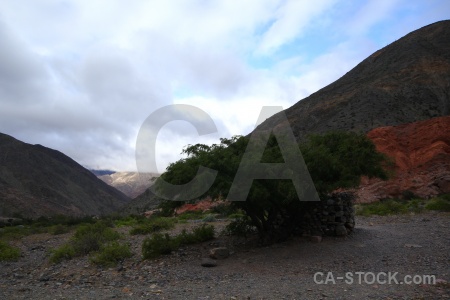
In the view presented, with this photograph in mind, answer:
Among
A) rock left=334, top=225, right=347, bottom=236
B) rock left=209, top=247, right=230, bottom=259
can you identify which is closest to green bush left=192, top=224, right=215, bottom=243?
rock left=209, top=247, right=230, bottom=259

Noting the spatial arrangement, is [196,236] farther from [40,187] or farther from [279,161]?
[40,187]

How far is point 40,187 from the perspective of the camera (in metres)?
65.1

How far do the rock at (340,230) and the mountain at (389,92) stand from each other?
92.4ft

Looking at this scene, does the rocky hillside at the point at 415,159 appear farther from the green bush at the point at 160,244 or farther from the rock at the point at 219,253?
the rock at the point at 219,253

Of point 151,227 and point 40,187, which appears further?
point 40,187

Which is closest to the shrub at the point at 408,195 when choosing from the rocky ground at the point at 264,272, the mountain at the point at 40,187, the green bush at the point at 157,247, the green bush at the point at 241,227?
the rocky ground at the point at 264,272

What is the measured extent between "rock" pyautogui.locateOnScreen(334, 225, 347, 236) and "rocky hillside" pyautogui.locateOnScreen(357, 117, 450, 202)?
51.2 feet

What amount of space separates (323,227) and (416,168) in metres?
23.5

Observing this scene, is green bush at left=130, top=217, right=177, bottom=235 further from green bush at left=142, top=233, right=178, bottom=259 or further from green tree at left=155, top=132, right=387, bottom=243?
green tree at left=155, top=132, right=387, bottom=243

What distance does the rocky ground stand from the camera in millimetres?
7605

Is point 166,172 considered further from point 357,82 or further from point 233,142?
point 357,82

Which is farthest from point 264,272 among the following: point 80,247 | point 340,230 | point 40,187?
point 40,187

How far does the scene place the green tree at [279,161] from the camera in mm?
10414

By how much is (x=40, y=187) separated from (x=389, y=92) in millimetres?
57546
